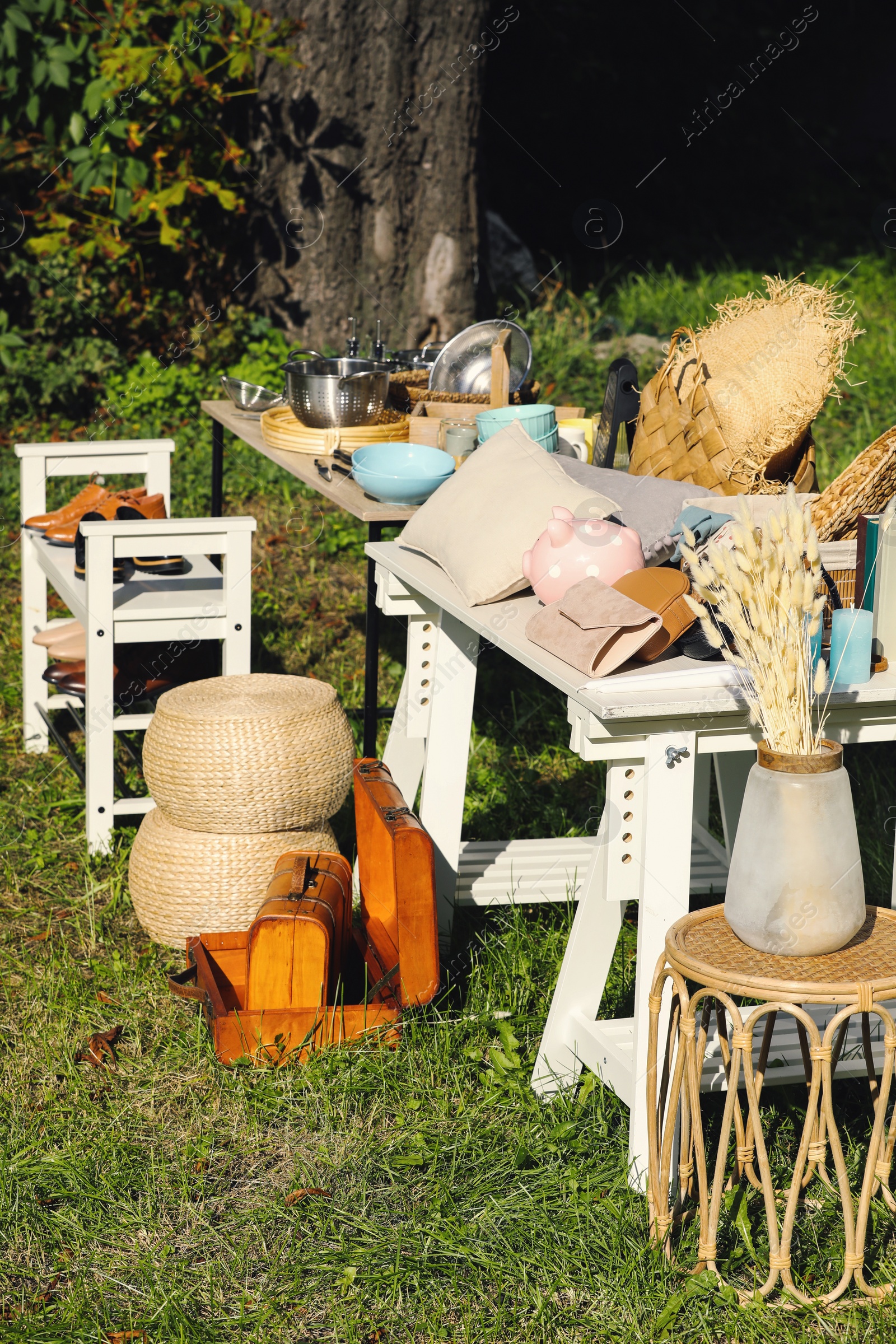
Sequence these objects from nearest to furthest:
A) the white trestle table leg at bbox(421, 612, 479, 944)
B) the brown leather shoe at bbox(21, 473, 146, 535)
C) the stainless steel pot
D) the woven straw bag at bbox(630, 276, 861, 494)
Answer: the woven straw bag at bbox(630, 276, 861, 494) → the white trestle table leg at bbox(421, 612, 479, 944) → the stainless steel pot → the brown leather shoe at bbox(21, 473, 146, 535)

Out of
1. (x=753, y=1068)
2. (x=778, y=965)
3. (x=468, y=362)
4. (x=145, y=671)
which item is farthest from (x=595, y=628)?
(x=468, y=362)

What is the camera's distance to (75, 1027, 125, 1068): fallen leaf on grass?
2832 millimetres

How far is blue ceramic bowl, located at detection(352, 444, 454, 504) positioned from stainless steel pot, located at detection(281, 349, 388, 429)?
0.25 m

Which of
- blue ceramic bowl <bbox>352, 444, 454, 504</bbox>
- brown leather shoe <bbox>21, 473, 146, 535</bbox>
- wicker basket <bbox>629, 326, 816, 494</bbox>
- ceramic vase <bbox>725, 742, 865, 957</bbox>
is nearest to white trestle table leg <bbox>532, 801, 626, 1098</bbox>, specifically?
ceramic vase <bbox>725, 742, 865, 957</bbox>

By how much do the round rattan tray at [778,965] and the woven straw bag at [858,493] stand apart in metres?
0.79

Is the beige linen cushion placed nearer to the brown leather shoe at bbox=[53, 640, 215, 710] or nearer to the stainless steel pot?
the stainless steel pot

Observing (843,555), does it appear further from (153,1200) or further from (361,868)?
(153,1200)

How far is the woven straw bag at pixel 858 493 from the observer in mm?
2480

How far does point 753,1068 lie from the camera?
6.72 feet

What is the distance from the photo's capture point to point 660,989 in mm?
2131


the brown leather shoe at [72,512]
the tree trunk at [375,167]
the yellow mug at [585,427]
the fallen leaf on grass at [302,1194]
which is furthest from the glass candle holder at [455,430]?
the tree trunk at [375,167]

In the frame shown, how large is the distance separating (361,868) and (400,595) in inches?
25.6

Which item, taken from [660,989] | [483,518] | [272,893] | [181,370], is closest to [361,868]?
[272,893]

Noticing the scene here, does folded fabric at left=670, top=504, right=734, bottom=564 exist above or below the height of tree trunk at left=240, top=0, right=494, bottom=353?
below
